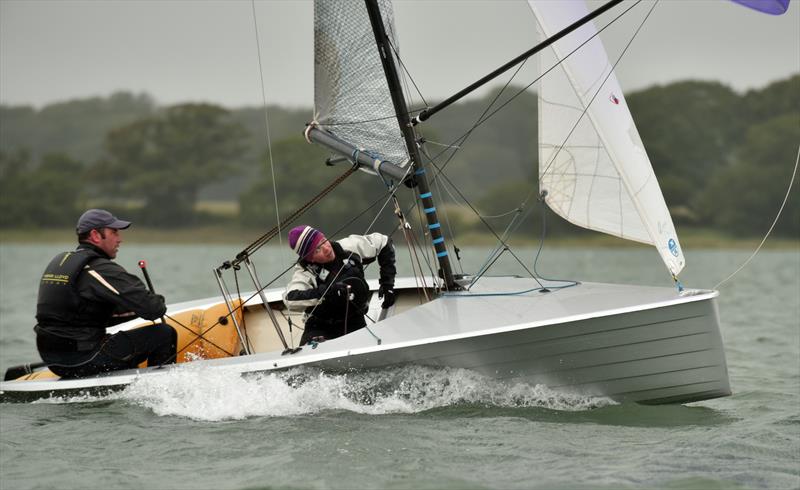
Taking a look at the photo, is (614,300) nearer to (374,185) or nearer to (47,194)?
(374,185)

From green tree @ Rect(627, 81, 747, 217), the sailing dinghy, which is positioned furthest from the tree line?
the sailing dinghy

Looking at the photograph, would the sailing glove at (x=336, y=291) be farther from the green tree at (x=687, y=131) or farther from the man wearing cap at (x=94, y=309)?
the green tree at (x=687, y=131)

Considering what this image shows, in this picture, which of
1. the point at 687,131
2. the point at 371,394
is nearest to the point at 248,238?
the point at 687,131

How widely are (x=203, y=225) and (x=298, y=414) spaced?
56.6 meters

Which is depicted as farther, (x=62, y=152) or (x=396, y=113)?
(x=62, y=152)

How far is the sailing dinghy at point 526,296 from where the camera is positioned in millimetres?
5469

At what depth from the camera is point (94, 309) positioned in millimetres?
Answer: 5957

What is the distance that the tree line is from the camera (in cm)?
5481

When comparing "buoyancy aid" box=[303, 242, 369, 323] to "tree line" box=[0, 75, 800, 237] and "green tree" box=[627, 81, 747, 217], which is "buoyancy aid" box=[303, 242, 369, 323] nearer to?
"tree line" box=[0, 75, 800, 237]

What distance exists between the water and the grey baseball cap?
3.19 ft

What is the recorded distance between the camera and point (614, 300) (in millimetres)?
5703

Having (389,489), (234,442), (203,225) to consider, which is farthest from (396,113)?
(203,225)

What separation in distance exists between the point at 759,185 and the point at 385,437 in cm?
5446

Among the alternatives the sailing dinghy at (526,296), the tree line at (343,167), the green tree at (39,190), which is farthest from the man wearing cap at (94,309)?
the green tree at (39,190)
